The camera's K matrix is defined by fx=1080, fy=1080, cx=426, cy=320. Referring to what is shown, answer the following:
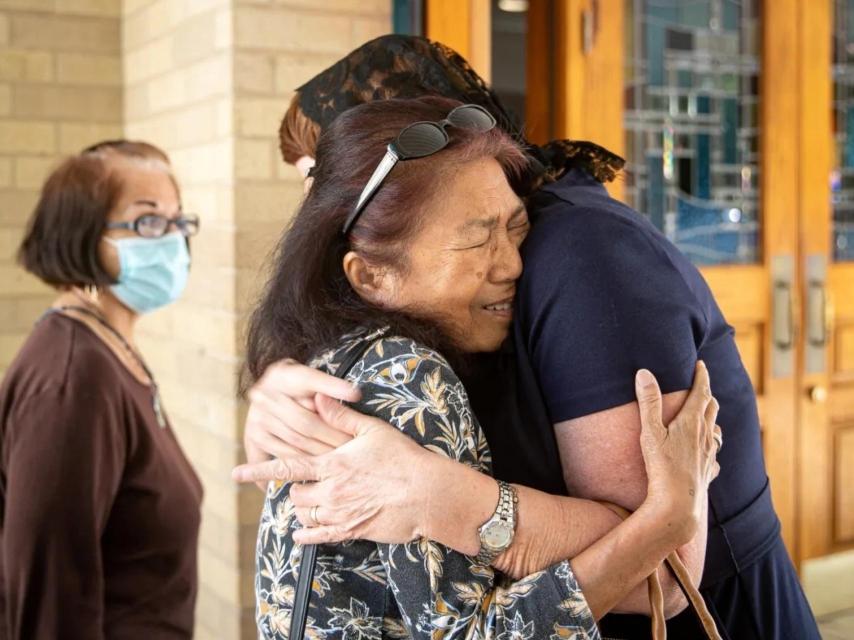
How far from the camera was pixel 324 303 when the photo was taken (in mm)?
1371

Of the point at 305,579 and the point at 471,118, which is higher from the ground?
the point at 471,118

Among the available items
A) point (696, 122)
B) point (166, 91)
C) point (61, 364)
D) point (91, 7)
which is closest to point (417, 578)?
point (61, 364)

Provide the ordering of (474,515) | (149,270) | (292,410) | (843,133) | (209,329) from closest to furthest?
(474,515) < (292,410) < (149,270) < (209,329) < (843,133)

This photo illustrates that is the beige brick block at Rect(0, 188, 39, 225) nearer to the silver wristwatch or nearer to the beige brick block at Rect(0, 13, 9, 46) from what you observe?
the beige brick block at Rect(0, 13, 9, 46)

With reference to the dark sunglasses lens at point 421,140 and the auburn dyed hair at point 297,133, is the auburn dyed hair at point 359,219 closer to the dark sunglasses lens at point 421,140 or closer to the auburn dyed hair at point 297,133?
the dark sunglasses lens at point 421,140

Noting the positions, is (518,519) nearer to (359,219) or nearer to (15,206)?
(359,219)

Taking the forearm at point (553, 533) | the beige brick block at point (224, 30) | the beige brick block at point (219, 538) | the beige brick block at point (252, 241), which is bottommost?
the beige brick block at point (219, 538)

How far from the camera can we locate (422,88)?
1511 millimetres

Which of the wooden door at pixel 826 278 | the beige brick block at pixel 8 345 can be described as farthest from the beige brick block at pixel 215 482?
the wooden door at pixel 826 278

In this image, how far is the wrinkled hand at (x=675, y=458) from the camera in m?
1.23

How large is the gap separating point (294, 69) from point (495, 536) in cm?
205

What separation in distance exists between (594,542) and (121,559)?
56.5 inches

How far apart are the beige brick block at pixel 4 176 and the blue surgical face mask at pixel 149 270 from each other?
124 cm

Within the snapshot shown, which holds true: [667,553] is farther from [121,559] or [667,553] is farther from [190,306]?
[190,306]
